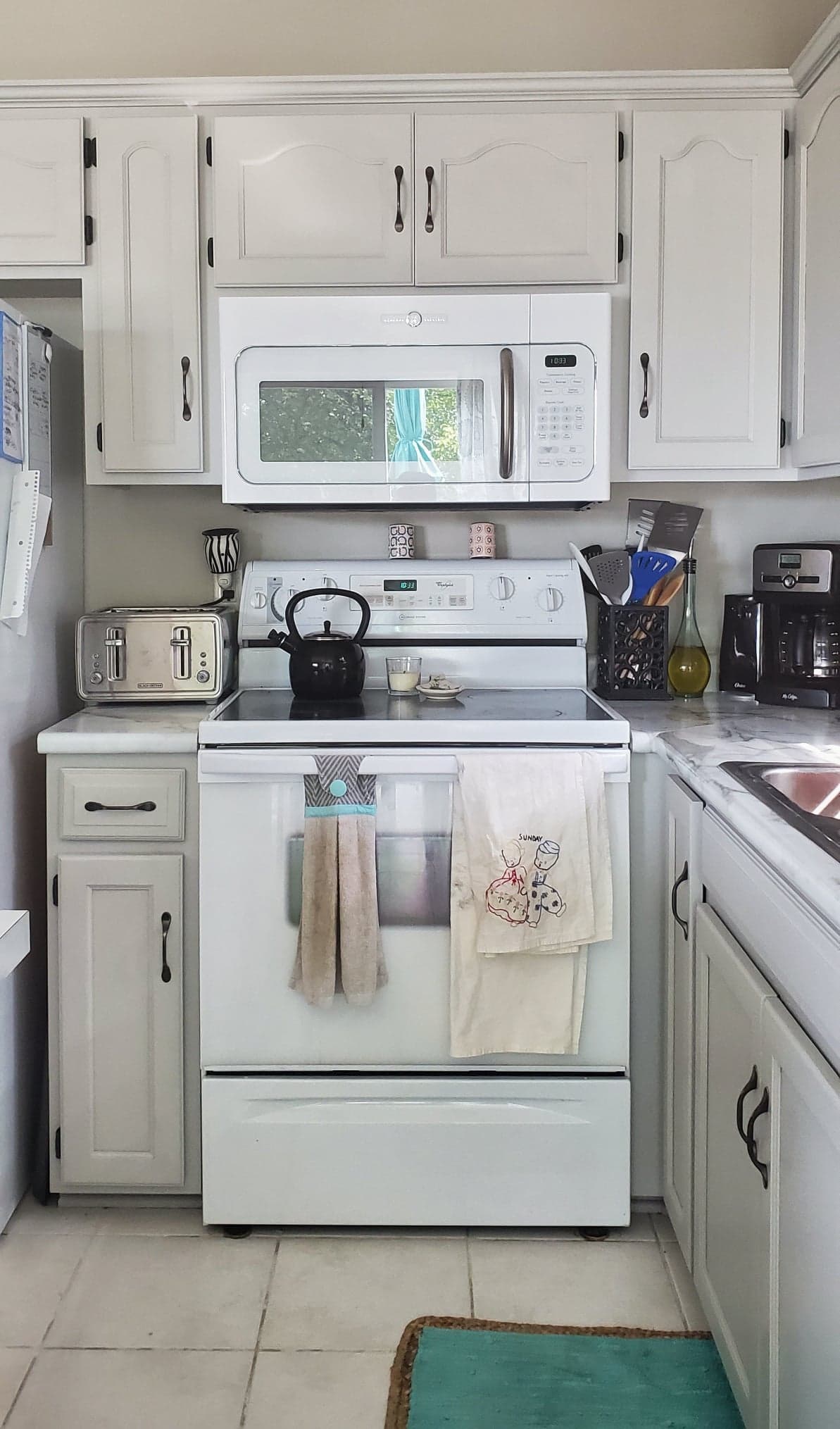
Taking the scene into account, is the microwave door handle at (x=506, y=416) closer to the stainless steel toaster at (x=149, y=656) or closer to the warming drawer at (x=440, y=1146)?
the stainless steel toaster at (x=149, y=656)

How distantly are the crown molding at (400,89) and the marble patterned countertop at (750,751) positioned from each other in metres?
1.25

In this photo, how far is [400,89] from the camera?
2.41m

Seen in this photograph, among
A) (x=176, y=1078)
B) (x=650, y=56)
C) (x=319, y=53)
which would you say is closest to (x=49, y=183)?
(x=319, y=53)

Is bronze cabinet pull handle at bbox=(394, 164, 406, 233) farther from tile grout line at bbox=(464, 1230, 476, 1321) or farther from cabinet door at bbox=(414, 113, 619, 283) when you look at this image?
tile grout line at bbox=(464, 1230, 476, 1321)

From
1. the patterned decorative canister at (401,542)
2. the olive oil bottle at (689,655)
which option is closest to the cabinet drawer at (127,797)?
the patterned decorative canister at (401,542)

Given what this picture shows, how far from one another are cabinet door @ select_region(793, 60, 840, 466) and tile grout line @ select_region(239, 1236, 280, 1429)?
1786 mm

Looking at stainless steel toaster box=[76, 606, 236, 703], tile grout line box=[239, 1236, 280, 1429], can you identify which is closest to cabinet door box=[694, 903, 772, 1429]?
tile grout line box=[239, 1236, 280, 1429]

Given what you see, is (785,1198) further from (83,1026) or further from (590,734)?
(83,1026)

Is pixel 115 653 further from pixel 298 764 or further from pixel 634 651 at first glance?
pixel 634 651

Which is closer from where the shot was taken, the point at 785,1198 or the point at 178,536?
the point at 785,1198

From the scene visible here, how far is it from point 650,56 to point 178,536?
1.55 metres

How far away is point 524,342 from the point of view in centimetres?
235

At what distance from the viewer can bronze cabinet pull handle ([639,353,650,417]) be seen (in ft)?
8.05

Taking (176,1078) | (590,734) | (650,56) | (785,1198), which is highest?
(650,56)
